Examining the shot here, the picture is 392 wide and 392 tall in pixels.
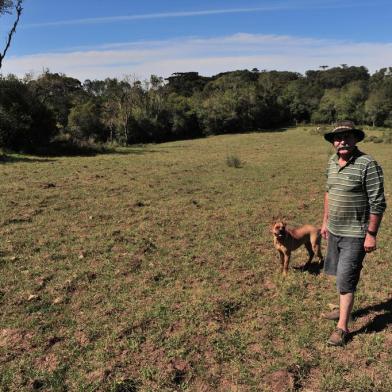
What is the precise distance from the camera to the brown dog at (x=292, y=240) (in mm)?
5840

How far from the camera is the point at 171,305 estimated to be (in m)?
5.15

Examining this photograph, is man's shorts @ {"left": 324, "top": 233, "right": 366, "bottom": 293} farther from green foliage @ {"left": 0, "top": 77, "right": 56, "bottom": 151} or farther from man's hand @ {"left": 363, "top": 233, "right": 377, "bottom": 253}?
green foliage @ {"left": 0, "top": 77, "right": 56, "bottom": 151}

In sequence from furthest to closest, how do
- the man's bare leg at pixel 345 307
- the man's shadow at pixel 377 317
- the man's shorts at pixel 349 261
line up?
the man's shadow at pixel 377 317 → the man's bare leg at pixel 345 307 → the man's shorts at pixel 349 261

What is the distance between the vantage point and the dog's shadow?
6223 mm

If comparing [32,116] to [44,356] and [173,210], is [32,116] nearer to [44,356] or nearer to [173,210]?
[173,210]

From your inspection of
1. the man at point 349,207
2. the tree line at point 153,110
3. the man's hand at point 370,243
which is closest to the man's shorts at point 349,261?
the man at point 349,207

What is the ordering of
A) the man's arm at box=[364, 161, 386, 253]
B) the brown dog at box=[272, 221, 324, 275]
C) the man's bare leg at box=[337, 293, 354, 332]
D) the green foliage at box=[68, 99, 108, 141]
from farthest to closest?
the green foliage at box=[68, 99, 108, 141] → the brown dog at box=[272, 221, 324, 275] → the man's bare leg at box=[337, 293, 354, 332] → the man's arm at box=[364, 161, 386, 253]

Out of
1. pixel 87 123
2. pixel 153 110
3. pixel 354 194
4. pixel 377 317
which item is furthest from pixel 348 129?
pixel 153 110

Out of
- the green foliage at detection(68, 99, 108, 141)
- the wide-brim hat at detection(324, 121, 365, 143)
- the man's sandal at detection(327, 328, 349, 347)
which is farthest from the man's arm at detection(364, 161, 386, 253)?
the green foliage at detection(68, 99, 108, 141)

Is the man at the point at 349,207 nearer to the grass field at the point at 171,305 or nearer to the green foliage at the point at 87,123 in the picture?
the grass field at the point at 171,305

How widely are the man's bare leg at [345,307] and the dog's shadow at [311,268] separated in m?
1.90

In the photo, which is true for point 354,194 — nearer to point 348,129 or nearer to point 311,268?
point 348,129

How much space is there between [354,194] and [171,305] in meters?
2.66

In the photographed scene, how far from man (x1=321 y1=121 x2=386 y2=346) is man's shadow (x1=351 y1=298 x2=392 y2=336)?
420 millimetres
